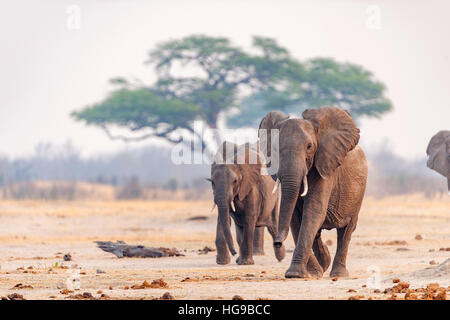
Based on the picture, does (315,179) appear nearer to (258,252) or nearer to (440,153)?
(258,252)

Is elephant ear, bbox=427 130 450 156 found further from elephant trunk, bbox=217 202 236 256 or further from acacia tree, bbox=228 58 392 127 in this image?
acacia tree, bbox=228 58 392 127

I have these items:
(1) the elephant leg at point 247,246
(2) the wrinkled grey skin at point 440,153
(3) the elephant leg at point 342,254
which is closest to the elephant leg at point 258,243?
(1) the elephant leg at point 247,246

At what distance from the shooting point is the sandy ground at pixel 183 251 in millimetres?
12906

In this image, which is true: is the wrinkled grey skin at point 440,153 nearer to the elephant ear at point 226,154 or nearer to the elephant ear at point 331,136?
the elephant ear at point 226,154

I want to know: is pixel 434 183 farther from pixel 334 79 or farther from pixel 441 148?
pixel 441 148

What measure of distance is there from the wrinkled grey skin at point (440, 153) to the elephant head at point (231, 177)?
146 inches

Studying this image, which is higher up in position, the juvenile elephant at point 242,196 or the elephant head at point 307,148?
the elephant head at point 307,148

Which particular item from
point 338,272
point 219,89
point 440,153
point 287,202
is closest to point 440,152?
point 440,153

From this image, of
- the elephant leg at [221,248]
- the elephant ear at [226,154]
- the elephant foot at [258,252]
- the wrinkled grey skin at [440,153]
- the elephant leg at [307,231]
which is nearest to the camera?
the elephant leg at [307,231]

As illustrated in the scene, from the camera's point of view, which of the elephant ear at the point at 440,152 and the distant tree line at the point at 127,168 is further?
the distant tree line at the point at 127,168

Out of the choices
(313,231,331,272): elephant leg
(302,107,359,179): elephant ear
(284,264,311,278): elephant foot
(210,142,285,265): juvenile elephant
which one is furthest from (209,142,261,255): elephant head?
(302,107,359,179): elephant ear

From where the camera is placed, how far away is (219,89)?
49.1 metres

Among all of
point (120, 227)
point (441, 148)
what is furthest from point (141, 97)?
point (441, 148)

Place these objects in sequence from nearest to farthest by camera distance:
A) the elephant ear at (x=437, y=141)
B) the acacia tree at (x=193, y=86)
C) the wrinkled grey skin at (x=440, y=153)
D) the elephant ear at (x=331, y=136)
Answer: the elephant ear at (x=331, y=136) → the wrinkled grey skin at (x=440, y=153) → the elephant ear at (x=437, y=141) → the acacia tree at (x=193, y=86)
